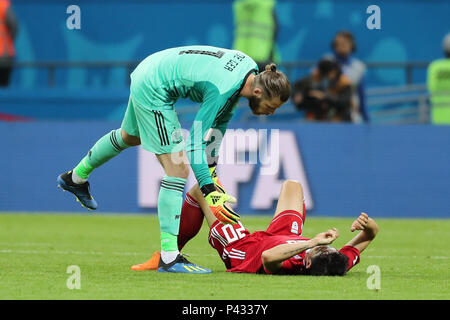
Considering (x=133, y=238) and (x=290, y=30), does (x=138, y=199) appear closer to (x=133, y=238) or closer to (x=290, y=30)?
(x=133, y=238)

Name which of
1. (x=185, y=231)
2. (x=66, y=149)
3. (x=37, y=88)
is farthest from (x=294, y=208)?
(x=37, y=88)

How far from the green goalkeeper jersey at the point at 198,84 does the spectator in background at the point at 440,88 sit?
845 centimetres

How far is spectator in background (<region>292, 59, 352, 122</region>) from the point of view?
14891 millimetres

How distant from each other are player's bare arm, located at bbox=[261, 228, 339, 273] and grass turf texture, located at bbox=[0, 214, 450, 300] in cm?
13

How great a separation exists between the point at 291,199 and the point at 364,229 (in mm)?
751

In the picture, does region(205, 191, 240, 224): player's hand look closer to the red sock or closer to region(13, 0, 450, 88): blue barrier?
the red sock

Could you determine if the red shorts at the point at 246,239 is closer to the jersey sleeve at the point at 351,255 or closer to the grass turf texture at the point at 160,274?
the grass turf texture at the point at 160,274

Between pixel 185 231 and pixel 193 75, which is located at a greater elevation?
pixel 193 75

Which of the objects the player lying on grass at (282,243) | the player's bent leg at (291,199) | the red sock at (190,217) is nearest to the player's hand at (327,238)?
the player lying on grass at (282,243)

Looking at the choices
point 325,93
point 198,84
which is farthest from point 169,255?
point 325,93

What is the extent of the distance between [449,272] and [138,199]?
749 centimetres

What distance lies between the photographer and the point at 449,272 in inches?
327

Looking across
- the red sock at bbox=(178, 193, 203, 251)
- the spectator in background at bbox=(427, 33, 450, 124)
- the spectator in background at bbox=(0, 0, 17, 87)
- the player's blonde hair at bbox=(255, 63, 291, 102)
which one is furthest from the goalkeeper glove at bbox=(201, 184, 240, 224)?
the spectator in background at bbox=(0, 0, 17, 87)

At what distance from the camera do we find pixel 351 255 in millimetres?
7887
